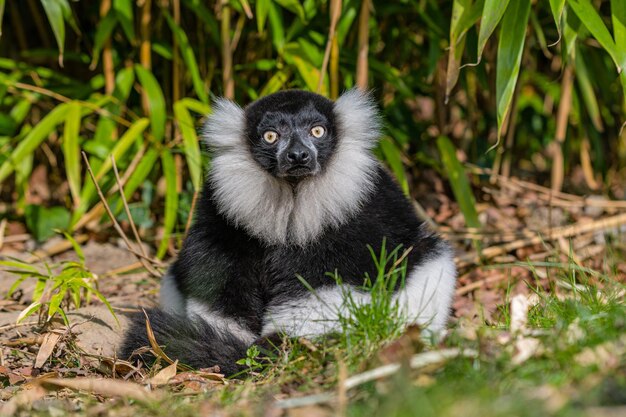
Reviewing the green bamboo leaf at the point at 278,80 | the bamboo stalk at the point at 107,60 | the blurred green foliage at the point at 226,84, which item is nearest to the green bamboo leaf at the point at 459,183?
the blurred green foliage at the point at 226,84

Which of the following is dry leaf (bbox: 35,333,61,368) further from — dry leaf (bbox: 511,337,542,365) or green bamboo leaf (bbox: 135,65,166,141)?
dry leaf (bbox: 511,337,542,365)

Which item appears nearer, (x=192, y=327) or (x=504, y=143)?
(x=192, y=327)

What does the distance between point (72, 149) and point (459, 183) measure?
243 centimetres

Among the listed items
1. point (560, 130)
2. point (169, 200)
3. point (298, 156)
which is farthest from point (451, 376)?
point (560, 130)

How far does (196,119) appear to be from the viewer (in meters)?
5.41

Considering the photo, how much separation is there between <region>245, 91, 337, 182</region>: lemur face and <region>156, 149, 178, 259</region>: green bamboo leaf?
1.47 m

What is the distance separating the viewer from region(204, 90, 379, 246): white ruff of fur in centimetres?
353

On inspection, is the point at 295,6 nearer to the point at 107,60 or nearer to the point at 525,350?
the point at 107,60

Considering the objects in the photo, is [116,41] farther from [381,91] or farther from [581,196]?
[581,196]

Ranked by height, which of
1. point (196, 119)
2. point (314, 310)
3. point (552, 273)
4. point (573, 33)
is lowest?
point (552, 273)

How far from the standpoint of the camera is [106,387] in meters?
2.60

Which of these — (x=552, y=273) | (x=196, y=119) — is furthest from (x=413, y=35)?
(x=552, y=273)

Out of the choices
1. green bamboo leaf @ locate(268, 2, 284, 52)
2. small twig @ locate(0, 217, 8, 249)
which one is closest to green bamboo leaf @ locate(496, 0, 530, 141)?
green bamboo leaf @ locate(268, 2, 284, 52)

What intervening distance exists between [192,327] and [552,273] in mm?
2386
